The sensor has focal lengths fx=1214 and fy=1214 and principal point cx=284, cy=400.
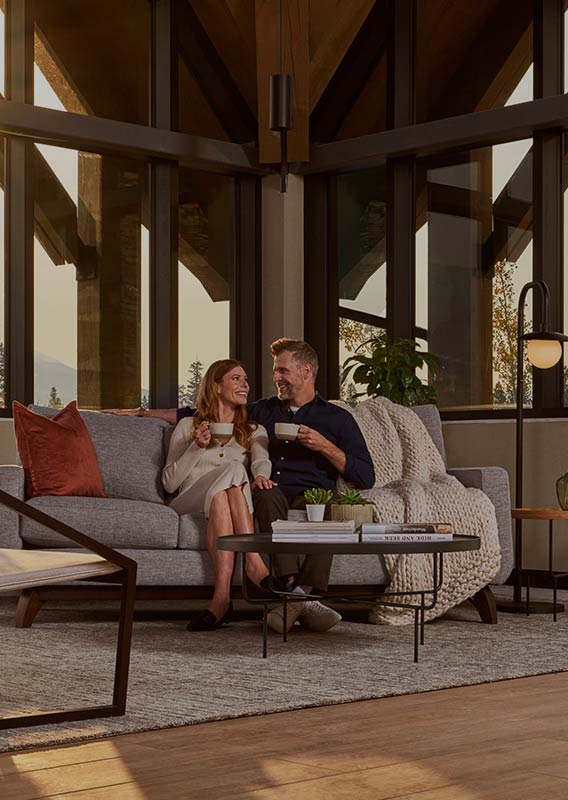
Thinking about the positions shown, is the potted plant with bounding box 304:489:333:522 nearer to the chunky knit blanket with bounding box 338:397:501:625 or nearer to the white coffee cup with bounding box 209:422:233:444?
the white coffee cup with bounding box 209:422:233:444

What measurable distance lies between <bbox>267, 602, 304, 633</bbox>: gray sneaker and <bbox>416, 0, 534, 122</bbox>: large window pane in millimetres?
3807

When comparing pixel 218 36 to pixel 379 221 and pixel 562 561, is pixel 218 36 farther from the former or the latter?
pixel 562 561

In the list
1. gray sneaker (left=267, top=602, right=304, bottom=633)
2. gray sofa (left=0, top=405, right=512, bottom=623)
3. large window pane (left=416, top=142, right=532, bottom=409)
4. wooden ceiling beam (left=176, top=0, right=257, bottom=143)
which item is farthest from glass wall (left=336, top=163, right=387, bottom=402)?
gray sneaker (left=267, top=602, right=304, bottom=633)

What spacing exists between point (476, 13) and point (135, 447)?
361cm

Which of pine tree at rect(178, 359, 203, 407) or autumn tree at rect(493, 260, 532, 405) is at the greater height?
autumn tree at rect(493, 260, 532, 405)

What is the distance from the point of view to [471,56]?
7.04m

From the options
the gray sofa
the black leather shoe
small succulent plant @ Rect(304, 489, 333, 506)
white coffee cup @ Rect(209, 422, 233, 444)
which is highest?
white coffee cup @ Rect(209, 422, 233, 444)

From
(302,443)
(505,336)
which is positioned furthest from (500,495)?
(505,336)

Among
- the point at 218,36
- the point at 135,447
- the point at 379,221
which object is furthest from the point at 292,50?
the point at 135,447

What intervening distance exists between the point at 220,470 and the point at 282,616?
0.71 meters

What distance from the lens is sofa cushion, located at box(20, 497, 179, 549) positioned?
14.1ft

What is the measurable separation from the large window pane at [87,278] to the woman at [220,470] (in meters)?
2.29

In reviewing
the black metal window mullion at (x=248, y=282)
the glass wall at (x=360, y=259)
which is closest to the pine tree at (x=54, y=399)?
the black metal window mullion at (x=248, y=282)

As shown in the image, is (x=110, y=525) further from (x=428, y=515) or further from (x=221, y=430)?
(x=428, y=515)
